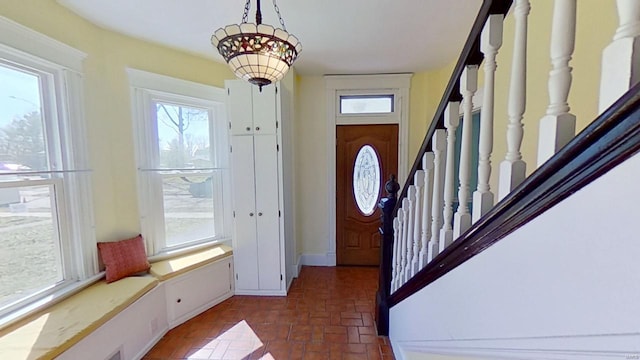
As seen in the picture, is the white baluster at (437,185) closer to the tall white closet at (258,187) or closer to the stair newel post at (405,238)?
the stair newel post at (405,238)

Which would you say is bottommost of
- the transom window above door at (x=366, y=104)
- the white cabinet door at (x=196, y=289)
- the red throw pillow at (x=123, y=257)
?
the white cabinet door at (x=196, y=289)

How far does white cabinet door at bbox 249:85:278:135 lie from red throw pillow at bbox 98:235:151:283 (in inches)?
59.4

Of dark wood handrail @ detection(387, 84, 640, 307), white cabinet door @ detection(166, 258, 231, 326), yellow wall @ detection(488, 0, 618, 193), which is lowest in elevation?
white cabinet door @ detection(166, 258, 231, 326)

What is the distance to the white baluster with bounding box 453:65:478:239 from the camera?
3.16 ft

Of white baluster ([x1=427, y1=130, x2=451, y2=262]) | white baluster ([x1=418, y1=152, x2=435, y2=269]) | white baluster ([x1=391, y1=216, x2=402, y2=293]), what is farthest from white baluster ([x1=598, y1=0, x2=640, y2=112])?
white baluster ([x1=391, y1=216, x2=402, y2=293])

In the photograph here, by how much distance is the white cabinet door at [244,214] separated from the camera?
298 cm

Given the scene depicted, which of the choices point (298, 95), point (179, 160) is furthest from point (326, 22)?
point (179, 160)

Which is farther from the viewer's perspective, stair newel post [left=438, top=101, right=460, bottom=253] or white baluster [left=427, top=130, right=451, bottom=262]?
white baluster [left=427, top=130, right=451, bottom=262]

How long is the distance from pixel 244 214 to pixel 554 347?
2.76m

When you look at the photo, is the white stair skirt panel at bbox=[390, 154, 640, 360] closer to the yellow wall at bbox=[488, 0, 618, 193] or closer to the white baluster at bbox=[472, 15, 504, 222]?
the white baluster at bbox=[472, 15, 504, 222]

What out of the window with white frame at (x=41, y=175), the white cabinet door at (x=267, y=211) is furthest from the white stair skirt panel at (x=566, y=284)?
the window with white frame at (x=41, y=175)

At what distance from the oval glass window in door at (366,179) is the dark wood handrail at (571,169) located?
2.94 metres

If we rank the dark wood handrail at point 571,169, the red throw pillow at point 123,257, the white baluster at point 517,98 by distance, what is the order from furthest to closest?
1. the red throw pillow at point 123,257
2. the white baluster at point 517,98
3. the dark wood handrail at point 571,169

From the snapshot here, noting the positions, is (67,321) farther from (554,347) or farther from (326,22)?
(326,22)
